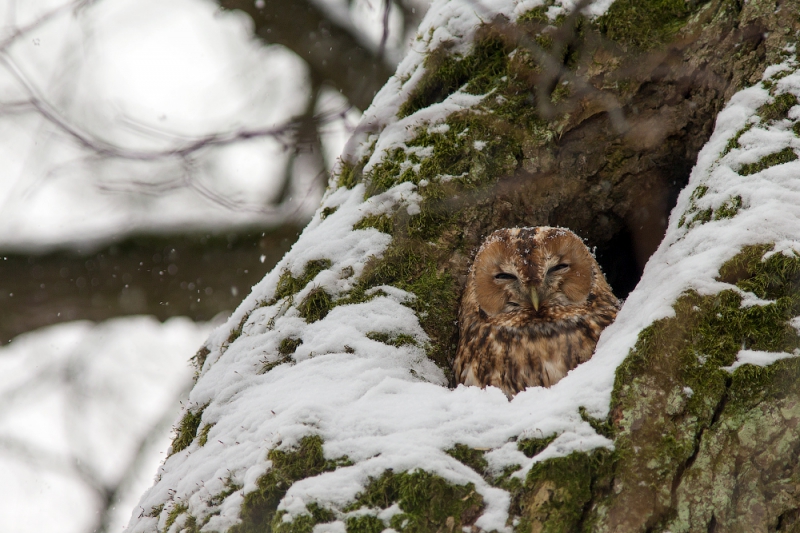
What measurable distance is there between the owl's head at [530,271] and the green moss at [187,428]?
125cm

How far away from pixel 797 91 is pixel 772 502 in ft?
4.85

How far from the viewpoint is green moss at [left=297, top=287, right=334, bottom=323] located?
8.31 ft

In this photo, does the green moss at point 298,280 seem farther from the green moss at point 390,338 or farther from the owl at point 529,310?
the owl at point 529,310

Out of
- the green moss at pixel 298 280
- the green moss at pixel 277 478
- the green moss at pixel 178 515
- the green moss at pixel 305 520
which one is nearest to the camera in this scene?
the green moss at pixel 305 520

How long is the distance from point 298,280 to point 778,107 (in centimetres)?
185

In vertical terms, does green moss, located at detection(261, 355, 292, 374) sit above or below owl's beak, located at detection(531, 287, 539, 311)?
below

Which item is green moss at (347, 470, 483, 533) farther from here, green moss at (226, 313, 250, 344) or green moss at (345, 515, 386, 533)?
green moss at (226, 313, 250, 344)

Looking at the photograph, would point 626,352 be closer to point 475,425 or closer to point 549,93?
point 475,425

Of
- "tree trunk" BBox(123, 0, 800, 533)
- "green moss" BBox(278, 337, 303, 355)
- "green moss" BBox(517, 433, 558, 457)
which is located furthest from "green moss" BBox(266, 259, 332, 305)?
"green moss" BBox(517, 433, 558, 457)

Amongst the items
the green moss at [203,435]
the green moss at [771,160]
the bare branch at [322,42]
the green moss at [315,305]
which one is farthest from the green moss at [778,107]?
the bare branch at [322,42]

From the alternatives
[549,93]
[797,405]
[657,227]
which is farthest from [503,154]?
[797,405]

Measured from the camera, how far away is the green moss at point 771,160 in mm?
2215

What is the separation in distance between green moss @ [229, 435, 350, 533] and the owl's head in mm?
1253

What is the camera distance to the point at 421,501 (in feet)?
5.63
